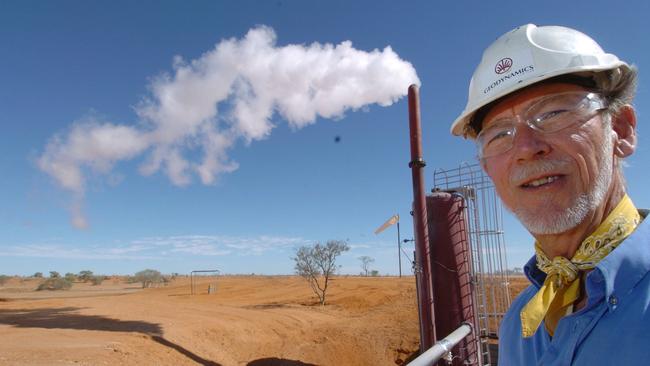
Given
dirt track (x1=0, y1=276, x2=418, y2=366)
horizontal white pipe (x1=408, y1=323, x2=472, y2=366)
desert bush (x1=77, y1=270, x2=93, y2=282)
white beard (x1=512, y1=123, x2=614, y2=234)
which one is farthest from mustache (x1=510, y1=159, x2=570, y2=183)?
desert bush (x1=77, y1=270, x2=93, y2=282)

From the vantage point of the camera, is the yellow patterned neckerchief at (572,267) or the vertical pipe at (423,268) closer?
the yellow patterned neckerchief at (572,267)

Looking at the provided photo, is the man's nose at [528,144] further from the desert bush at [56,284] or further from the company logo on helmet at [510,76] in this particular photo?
the desert bush at [56,284]

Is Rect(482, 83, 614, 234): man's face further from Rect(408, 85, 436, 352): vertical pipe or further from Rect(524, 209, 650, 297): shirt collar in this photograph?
Rect(408, 85, 436, 352): vertical pipe

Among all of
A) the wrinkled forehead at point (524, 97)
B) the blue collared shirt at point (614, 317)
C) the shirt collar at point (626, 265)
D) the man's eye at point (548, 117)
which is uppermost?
the wrinkled forehead at point (524, 97)

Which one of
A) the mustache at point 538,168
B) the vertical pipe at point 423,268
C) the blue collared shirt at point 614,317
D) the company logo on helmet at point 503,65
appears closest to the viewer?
the blue collared shirt at point 614,317

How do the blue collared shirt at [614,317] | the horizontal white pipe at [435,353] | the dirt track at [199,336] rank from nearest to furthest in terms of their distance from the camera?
the blue collared shirt at [614,317] → the horizontal white pipe at [435,353] → the dirt track at [199,336]

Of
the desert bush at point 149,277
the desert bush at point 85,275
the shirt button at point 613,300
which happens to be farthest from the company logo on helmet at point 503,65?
the desert bush at point 85,275

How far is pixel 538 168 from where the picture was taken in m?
1.32

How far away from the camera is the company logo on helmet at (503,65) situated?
60.1 inches

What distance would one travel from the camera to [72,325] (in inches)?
503

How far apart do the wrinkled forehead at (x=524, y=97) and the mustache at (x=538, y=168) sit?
228 millimetres

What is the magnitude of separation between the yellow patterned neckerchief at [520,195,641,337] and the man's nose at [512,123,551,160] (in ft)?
0.92

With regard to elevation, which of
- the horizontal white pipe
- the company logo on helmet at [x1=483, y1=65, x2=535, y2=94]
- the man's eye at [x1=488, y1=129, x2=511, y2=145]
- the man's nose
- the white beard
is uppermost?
the company logo on helmet at [x1=483, y1=65, x2=535, y2=94]

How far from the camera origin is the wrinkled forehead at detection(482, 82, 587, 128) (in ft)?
4.63
